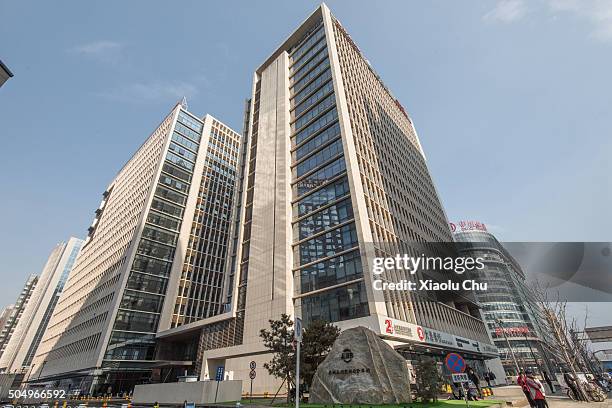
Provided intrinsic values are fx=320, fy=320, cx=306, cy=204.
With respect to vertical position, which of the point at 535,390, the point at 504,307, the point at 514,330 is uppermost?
the point at 504,307

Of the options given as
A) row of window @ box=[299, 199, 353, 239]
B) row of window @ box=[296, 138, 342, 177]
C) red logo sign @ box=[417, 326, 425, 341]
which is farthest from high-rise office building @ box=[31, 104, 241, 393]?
red logo sign @ box=[417, 326, 425, 341]

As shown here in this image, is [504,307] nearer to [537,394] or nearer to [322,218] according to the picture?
[322,218]

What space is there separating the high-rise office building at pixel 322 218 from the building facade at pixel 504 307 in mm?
44207

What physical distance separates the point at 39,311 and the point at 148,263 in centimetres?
10197

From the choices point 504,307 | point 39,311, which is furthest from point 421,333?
point 39,311

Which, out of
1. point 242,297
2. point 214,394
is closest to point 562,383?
point 214,394

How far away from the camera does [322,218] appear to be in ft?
131

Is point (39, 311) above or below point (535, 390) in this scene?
above

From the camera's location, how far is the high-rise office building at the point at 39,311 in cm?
11424

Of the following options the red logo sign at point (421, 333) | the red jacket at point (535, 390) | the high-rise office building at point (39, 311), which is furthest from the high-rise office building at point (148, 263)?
the red jacket at point (535, 390)

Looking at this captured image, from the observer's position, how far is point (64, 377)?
60375 mm

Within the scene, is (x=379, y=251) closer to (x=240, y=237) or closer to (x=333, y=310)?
(x=333, y=310)

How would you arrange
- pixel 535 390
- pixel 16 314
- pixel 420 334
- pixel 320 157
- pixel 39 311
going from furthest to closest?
pixel 16 314
pixel 39 311
pixel 320 157
pixel 420 334
pixel 535 390

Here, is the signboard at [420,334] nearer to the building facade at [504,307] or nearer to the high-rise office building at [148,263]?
the high-rise office building at [148,263]
